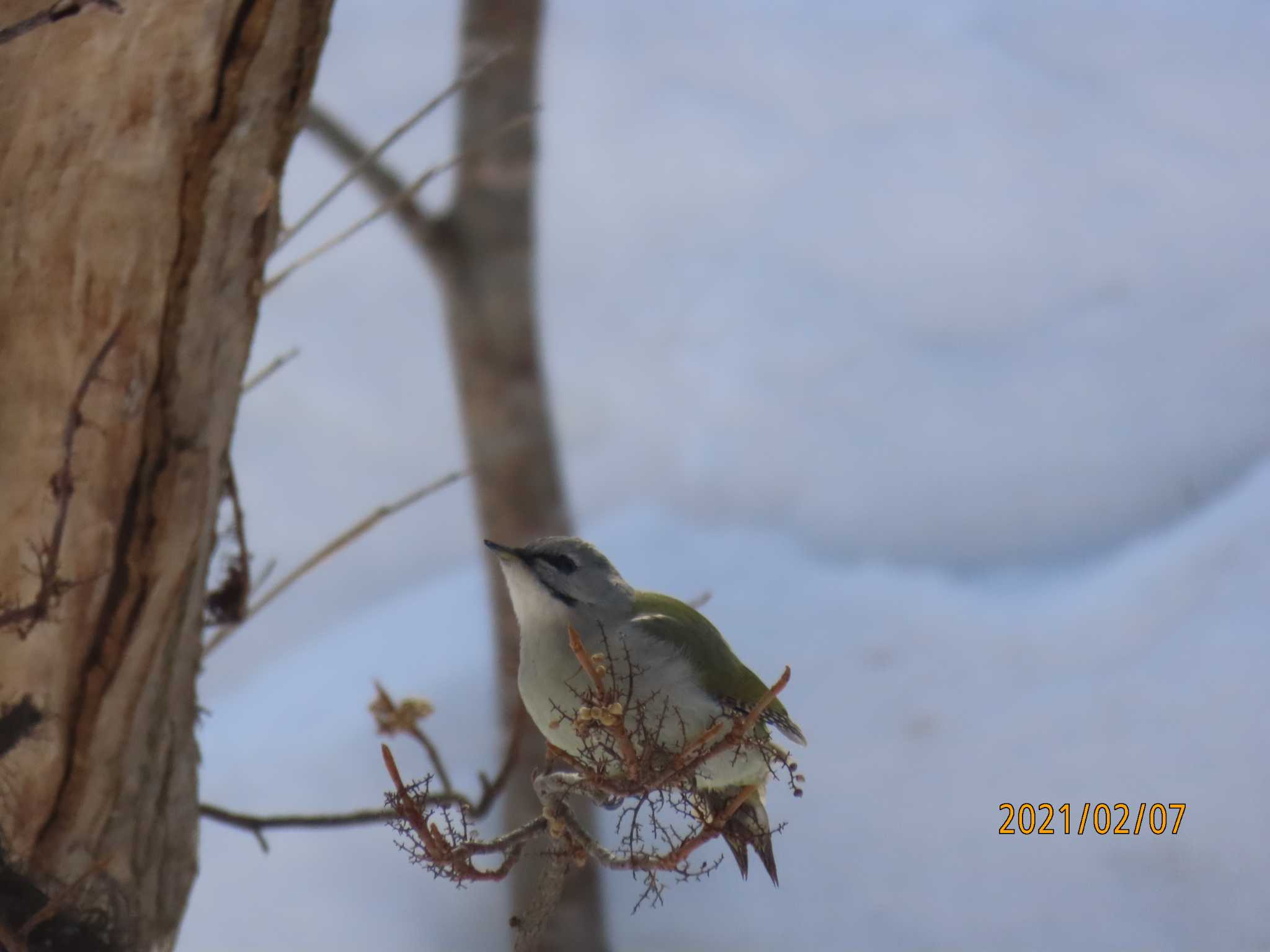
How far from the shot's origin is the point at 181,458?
2.95 feet

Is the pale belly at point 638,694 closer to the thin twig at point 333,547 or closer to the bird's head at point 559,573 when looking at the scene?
the bird's head at point 559,573

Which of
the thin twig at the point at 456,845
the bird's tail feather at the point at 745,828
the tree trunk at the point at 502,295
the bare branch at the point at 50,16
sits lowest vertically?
the thin twig at the point at 456,845

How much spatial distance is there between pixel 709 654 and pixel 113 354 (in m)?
0.43

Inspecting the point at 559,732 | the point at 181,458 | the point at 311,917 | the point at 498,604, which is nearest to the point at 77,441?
the point at 181,458

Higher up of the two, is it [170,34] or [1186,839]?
[1186,839]

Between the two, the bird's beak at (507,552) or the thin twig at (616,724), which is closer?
the thin twig at (616,724)

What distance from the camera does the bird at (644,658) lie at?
683 millimetres

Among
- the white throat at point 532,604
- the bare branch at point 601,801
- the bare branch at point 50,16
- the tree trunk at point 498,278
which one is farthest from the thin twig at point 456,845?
the tree trunk at point 498,278

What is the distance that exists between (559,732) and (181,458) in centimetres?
41

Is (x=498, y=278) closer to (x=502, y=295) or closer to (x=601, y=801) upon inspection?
(x=502, y=295)

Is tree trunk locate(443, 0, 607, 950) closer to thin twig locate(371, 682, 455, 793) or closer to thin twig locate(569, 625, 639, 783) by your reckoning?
thin twig locate(371, 682, 455, 793)

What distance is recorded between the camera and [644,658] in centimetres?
74

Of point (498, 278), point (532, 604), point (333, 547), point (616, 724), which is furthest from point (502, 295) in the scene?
Result: point (616, 724)

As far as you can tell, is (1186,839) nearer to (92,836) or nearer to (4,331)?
(92,836)
